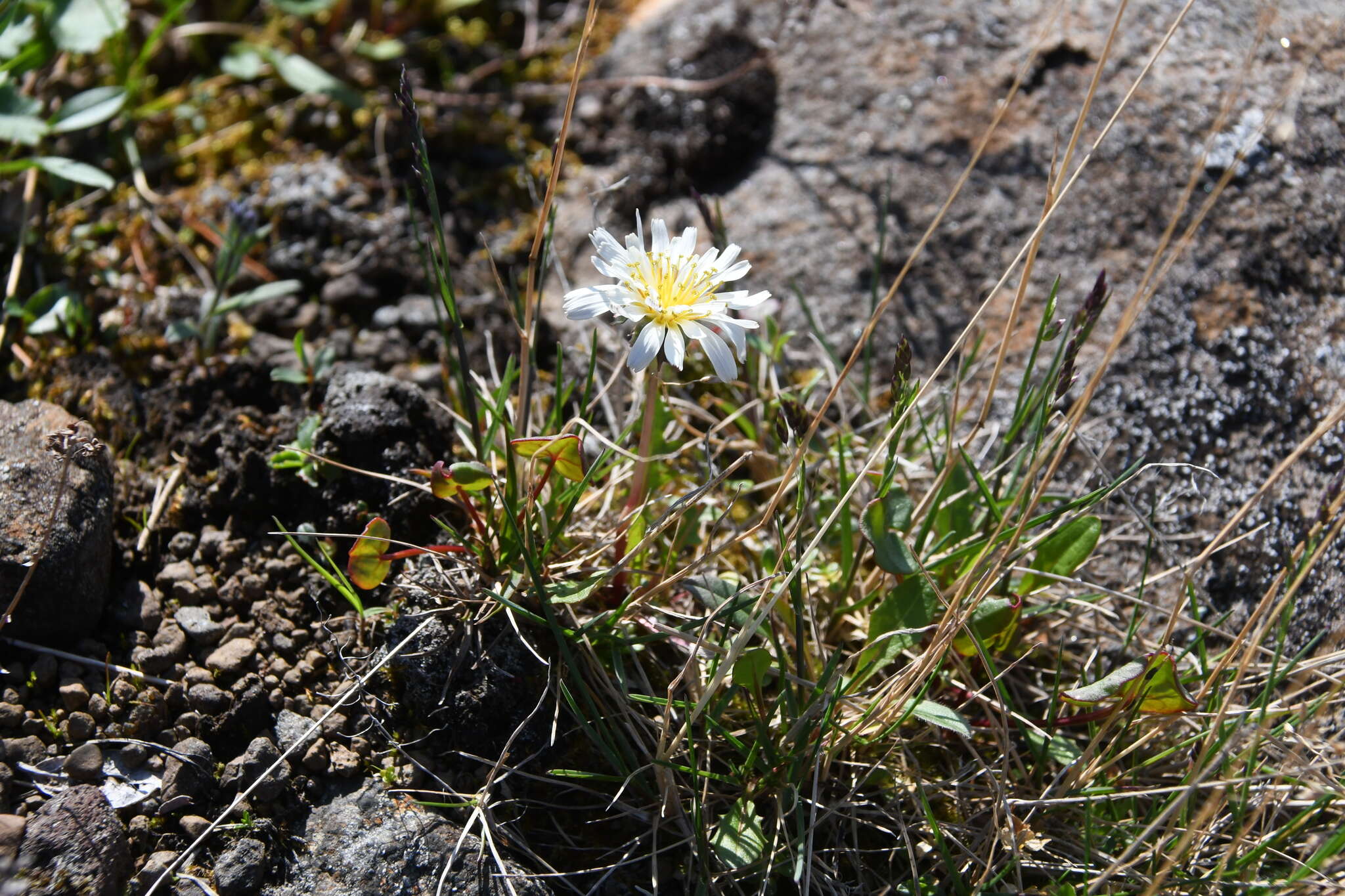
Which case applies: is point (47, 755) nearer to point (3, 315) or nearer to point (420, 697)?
point (420, 697)

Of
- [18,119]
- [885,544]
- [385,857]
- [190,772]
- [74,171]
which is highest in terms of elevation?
[18,119]

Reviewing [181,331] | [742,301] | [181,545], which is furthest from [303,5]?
[742,301]

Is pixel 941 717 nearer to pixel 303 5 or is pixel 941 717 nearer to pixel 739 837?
pixel 739 837

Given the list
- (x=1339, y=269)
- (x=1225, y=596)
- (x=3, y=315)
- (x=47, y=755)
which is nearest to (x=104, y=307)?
(x=3, y=315)

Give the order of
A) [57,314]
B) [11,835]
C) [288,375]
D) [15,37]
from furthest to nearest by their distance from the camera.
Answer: [15,37], [57,314], [288,375], [11,835]

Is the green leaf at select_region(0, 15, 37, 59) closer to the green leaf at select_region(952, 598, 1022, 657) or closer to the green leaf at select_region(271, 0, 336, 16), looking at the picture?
the green leaf at select_region(271, 0, 336, 16)

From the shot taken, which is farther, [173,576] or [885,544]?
[173,576]

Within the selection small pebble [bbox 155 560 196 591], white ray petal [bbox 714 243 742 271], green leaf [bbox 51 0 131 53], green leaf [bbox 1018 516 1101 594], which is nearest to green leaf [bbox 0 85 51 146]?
green leaf [bbox 51 0 131 53]
